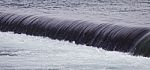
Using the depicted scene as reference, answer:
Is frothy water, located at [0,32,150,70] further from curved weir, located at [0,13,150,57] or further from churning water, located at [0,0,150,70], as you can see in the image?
curved weir, located at [0,13,150,57]

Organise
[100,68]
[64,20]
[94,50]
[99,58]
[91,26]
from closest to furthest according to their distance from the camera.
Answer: [100,68]
[99,58]
[94,50]
[91,26]
[64,20]

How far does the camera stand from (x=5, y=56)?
55.5 feet

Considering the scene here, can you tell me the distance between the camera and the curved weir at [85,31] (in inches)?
681

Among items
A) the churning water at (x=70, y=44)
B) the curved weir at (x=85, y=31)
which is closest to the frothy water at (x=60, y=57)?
the churning water at (x=70, y=44)

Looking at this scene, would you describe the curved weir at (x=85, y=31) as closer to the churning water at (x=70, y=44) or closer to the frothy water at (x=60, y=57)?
the churning water at (x=70, y=44)

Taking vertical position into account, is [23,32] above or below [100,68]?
below

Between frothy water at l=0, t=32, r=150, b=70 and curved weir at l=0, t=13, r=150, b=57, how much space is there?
371mm

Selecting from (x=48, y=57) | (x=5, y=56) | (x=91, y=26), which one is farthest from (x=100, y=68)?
(x=91, y=26)

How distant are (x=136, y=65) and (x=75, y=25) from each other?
583cm

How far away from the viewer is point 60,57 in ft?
54.3

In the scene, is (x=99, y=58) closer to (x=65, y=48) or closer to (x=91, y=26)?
(x=65, y=48)

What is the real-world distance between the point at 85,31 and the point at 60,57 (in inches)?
134

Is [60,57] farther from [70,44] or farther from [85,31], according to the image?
[85,31]

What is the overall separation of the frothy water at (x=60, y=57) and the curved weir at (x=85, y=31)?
37cm
